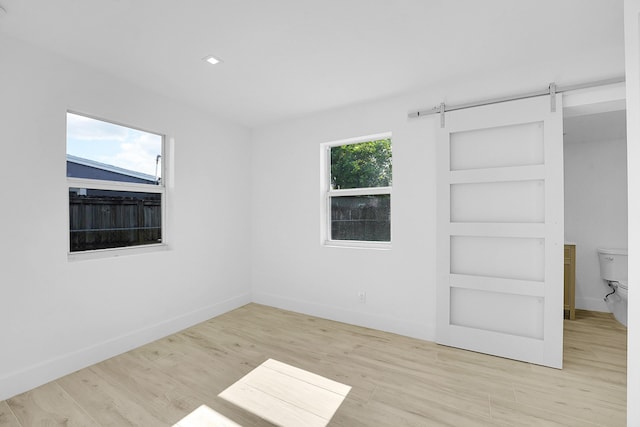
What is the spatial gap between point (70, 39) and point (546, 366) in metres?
4.37

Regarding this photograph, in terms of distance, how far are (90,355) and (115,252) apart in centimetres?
88

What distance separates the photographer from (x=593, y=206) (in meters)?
4.02

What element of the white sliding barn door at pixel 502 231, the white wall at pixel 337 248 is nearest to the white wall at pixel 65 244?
the white wall at pixel 337 248

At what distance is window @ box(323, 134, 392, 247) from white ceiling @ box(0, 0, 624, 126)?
81cm

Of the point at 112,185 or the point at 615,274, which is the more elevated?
the point at 112,185

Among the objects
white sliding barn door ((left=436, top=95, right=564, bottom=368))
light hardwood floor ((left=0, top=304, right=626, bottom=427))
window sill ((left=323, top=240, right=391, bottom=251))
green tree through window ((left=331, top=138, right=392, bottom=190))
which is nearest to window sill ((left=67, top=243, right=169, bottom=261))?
light hardwood floor ((left=0, top=304, right=626, bottom=427))

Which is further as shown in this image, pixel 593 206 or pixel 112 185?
pixel 593 206

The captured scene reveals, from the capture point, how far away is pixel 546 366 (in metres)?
2.46

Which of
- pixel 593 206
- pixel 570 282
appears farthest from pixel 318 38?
pixel 593 206

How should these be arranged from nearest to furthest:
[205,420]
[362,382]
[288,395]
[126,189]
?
[205,420]
[288,395]
[362,382]
[126,189]

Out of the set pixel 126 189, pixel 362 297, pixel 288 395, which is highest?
pixel 126 189

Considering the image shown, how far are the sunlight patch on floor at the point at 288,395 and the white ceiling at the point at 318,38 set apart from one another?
250 cm

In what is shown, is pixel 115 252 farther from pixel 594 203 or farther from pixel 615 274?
pixel 594 203

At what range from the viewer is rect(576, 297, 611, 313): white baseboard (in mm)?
3904
